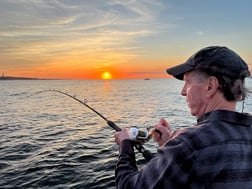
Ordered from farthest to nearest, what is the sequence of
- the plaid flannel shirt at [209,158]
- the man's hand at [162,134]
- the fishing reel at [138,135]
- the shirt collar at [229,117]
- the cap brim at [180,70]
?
the man's hand at [162,134] < the fishing reel at [138,135] < the cap brim at [180,70] < the shirt collar at [229,117] < the plaid flannel shirt at [209,158]

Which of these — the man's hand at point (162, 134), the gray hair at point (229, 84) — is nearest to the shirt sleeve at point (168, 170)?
the gray hair at point (229, 84)

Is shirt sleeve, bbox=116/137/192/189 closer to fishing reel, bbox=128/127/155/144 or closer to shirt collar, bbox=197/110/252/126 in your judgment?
shirt collar, bbox=197/110/252/126

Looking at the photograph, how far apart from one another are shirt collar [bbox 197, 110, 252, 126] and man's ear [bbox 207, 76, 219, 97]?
7.3 inches

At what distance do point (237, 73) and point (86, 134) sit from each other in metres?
13.1

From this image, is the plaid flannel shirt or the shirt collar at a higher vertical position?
the shirt collar

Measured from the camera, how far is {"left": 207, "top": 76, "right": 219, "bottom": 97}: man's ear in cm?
226

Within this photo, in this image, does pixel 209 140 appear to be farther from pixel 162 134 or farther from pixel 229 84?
pixel 162 134

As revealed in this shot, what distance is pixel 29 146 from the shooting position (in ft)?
39.6

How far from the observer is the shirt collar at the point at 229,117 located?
6.99 feet

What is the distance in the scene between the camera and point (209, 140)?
1.99 m

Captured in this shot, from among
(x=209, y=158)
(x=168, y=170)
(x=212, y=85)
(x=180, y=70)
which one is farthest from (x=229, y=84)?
(x=168, y=170)

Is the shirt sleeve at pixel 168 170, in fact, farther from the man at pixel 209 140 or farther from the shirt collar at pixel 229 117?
the shirt collar at pixel 229 117

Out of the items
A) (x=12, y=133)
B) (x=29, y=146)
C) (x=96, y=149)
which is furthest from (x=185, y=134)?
(x=12, y=133)

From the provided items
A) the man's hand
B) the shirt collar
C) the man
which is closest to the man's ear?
the man
